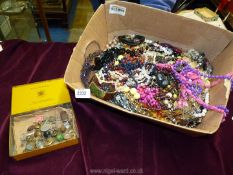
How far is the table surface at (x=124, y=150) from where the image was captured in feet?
2.21

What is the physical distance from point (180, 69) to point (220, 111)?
0.19 metres

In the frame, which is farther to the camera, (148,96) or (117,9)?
(117,9)

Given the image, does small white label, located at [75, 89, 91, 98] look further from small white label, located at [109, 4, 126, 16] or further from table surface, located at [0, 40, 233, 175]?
small white label, located at [109, 4, 126, 16]

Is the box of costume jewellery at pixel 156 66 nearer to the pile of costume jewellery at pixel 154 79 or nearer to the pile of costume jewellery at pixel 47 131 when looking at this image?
the pile of costume jewellery at pixel 154 79

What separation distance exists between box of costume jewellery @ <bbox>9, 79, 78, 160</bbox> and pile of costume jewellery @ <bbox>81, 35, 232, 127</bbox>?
0.34 ft

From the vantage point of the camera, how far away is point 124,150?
0.71 metres

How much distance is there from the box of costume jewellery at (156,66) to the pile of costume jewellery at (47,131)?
120mm

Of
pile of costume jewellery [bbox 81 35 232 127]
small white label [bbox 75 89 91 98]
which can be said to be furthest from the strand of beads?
small white label [bbox 75 89 91 98]

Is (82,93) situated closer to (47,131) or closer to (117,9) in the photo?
(47,131)

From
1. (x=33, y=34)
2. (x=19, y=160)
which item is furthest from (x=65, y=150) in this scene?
(x=33, y=34)

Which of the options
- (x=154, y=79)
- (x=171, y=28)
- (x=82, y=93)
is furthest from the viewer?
(x=171, y=28)

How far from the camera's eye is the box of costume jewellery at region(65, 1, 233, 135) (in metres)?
0.73

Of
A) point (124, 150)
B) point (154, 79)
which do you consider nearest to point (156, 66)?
point (154, 79)

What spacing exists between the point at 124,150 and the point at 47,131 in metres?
0.23
